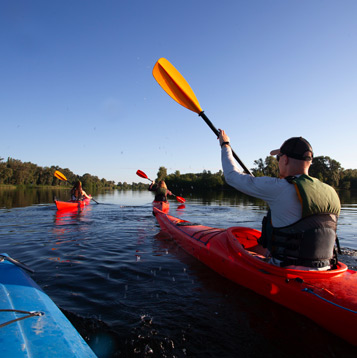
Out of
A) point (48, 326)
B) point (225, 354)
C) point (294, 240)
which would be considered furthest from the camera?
point (294, 240)

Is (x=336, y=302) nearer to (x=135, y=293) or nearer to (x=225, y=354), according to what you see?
(x=225, y=354)

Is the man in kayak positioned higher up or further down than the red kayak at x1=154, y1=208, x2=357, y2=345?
higher up

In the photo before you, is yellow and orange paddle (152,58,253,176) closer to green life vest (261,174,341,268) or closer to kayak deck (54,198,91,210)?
green life vest (261,174,341,268)

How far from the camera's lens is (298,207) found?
7.83 feet

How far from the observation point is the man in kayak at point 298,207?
2365mm

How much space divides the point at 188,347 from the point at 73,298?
171 cm

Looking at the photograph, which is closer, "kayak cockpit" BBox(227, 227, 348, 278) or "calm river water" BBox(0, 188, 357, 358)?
"calm river water" BBox(0, 188, 357, 358)

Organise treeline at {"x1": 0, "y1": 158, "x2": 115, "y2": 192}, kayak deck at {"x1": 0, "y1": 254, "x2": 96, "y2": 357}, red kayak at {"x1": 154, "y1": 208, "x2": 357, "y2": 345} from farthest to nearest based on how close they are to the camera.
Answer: treeline at {"x1": 0, "y1": 158, "x2": 115, "y2": 192}, red kayak at {"x1": 154, "y1": 208, "x2": 357, "y2": 345}, kayak deck at {"x1": 0, "y1": 254, "x2": 96, "y2": 357}

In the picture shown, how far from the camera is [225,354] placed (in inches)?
84.7

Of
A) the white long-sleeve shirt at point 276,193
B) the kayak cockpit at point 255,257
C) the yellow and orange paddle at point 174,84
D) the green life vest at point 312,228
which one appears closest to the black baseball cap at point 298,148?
the green life vest at point 312,228

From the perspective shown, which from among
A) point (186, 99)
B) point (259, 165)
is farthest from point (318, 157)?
point (186, 99)

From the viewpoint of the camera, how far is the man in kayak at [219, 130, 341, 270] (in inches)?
93.1

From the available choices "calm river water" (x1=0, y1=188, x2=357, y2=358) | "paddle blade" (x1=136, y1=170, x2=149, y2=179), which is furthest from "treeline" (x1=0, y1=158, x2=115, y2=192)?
"calm river water" (x1=0, y1=188, x2=357, y2=358)

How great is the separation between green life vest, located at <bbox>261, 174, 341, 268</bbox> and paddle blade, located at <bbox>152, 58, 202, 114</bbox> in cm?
291
